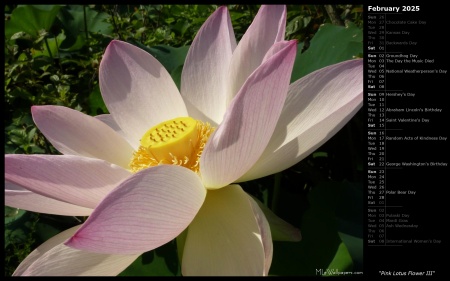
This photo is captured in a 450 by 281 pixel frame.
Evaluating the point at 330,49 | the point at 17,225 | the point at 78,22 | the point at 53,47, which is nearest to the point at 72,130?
the point at 17,225

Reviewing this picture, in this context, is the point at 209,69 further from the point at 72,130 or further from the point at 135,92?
the point at 72,130

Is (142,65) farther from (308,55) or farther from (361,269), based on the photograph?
(361,269)

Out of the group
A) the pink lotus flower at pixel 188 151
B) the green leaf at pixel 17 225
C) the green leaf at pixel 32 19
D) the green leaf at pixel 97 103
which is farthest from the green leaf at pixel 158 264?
the green leaf at pixel 32 19

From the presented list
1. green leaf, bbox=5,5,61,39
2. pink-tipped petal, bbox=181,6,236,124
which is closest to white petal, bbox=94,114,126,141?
pink-tipped petal, bbox=181,6,236,124

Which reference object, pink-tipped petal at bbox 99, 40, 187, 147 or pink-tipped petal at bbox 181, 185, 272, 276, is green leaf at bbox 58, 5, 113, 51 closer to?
pink-tipped petal at bbox 99, 40, 187, 147

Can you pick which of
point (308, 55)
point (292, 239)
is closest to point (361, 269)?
point (292, 239)
